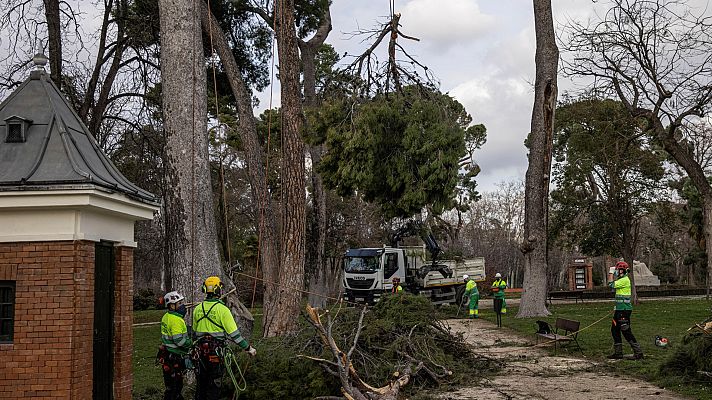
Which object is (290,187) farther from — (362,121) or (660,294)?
(660,294)

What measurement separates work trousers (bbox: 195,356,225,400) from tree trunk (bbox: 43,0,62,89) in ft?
43.1

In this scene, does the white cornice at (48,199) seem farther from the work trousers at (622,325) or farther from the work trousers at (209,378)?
the work trousers at (622,325)

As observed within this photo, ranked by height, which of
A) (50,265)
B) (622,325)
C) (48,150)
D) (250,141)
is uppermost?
(250,141)

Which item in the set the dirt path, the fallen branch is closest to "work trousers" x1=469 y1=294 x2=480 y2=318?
the dirt path

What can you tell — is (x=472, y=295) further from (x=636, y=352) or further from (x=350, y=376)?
(x=350, y=376)

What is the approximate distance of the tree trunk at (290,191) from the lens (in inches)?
640

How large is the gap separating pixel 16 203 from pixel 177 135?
613cm

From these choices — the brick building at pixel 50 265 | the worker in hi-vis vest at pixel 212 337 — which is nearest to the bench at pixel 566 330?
the worker in hi-vis vest at pixel 212 337

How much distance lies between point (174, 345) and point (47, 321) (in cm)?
239

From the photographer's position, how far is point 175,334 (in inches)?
404

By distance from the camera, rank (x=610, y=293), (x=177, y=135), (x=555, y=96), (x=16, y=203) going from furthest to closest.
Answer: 1. (x=610, y=293)
2. (x=555, y=96)
3. (x=177, y=135)
4. (x=16, y=203)

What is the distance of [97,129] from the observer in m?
22.3

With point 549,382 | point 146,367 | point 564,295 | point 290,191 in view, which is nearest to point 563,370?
point 549,382

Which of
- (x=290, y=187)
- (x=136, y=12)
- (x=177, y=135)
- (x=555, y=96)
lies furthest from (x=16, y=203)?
(x=555, y=96)
